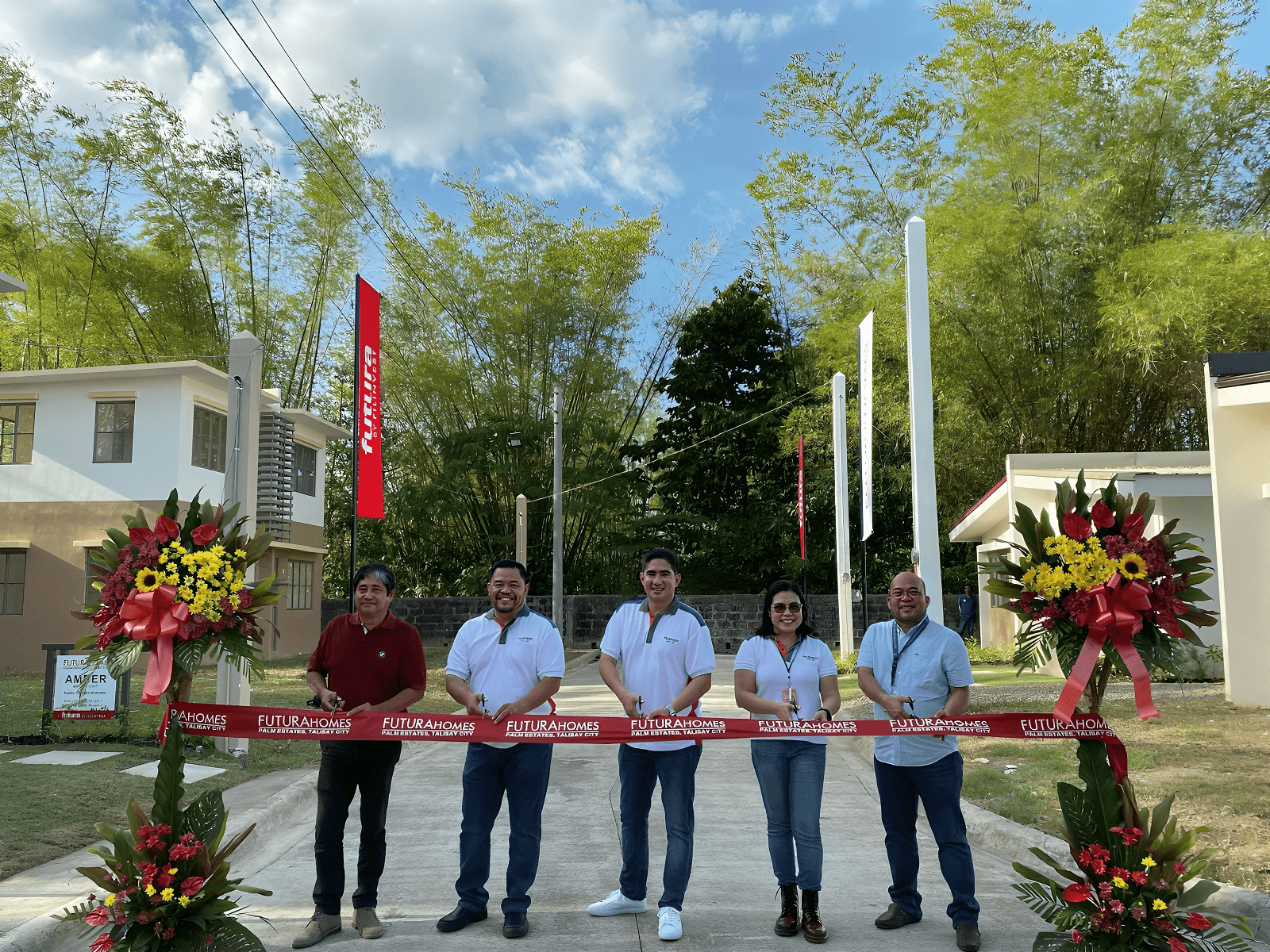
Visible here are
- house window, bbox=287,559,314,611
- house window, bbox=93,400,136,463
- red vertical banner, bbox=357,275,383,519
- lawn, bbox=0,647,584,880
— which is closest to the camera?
lawn, bbox=0,647,584,880

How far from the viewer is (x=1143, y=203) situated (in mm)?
18562

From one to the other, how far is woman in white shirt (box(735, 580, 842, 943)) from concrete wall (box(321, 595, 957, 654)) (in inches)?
1013

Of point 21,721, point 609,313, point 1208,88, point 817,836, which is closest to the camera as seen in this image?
point 817,836

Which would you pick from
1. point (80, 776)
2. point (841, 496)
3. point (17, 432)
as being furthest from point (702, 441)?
point (80, 776)

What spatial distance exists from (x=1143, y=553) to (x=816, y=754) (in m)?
1.64

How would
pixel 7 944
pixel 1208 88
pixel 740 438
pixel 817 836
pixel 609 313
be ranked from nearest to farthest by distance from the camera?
pixel 7 944
pixel 817 836
pixel 1208 88
pixel 609 313
pixel 740 438

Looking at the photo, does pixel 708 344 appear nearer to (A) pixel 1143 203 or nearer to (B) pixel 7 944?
(A) pixel 1143 203

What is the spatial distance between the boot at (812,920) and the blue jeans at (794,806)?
0.14ft

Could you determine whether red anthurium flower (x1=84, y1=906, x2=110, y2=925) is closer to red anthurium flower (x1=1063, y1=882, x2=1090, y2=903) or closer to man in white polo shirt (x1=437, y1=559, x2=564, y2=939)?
man in white polo shirt (x1=437, y1=559, x2=564, y2=939)

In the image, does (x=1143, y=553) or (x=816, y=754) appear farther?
(x=816, y=754)

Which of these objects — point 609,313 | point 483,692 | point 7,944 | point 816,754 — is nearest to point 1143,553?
point 816,754

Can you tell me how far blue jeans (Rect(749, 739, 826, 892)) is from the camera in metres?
4.45

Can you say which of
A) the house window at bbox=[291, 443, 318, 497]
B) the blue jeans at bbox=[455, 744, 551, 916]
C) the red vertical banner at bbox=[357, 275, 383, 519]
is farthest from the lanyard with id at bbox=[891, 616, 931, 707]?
the house window at bbox=[291, 443, 318, 497]

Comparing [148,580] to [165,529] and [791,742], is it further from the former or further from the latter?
[791,742]
